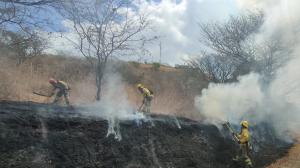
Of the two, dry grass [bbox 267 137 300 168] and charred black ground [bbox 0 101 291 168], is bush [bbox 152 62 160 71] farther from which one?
charred black ground [bbox 0 101 291 168]

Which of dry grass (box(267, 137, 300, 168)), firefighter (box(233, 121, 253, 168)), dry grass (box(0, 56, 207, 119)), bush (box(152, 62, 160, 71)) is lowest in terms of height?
dry grass (box(267, 137, 300, 168))

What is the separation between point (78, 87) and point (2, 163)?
1621 cm

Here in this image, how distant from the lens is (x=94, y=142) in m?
11.2

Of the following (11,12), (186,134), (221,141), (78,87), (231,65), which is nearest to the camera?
(11,12)

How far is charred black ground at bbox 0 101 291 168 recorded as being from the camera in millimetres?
9688

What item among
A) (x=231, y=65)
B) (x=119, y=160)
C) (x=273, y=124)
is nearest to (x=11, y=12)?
(x=119, y=160)

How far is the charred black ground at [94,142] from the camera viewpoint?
9.69 meters

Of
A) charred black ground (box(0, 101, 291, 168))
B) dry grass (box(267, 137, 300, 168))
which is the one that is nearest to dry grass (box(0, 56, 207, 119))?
dry grass (box(267, 137, 300, 168))

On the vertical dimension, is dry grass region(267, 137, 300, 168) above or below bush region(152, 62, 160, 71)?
below

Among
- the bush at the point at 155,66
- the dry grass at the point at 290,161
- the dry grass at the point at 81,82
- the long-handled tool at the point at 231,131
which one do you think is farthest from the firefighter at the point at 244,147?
the bush at the point at 155,66

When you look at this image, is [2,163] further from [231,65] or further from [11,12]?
[231,65]

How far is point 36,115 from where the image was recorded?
10.6m

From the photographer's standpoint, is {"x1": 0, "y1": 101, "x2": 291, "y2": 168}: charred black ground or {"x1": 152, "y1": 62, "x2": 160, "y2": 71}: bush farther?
{"x1": 152, "y1": 62, "x2": 160, "y2": 71}: bush

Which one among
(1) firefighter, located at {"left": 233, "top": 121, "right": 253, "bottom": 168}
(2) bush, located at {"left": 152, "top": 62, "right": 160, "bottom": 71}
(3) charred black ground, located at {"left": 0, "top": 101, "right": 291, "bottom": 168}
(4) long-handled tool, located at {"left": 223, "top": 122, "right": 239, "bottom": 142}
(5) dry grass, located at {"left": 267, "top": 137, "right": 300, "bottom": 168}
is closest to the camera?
(3) charred black ground, located at {"left": 0, "top": 101, "right": 291, "bottom": 168}
